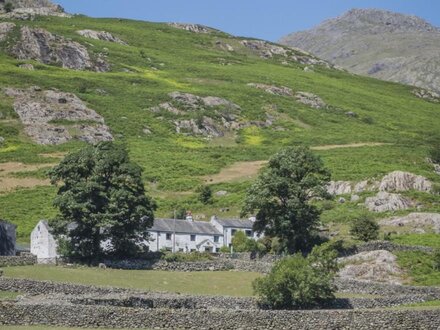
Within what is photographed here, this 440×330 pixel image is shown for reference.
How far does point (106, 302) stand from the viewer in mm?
44500

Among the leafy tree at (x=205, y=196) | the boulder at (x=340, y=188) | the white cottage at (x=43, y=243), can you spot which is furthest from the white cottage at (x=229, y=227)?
the white cottage at (x=43, y=243)

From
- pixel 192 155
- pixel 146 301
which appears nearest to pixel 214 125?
pixel 192 155

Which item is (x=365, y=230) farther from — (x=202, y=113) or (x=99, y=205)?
(x=202, y=113)

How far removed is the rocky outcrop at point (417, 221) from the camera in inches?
3265

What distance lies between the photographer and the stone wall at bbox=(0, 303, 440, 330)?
39.9 metres

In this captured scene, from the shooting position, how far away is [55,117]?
16412 cm

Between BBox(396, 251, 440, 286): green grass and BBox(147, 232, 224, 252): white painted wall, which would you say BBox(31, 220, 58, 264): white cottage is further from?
BBox(396, 251, 440, 286): green grass

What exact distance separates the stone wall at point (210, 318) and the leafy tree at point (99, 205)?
2677 cm

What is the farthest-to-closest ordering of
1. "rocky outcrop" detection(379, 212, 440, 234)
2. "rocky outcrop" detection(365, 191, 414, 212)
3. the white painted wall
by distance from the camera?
"rocky outcrop" detection(365, 191, 414, 212)
the white painted wall
"rocky outcrop" detection(379, 212, 440, 234)

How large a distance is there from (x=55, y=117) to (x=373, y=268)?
110503 mm

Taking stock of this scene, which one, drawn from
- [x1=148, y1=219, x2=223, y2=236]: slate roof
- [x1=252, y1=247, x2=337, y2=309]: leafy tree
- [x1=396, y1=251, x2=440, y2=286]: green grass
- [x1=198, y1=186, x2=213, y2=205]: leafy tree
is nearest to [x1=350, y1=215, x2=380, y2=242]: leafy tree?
[x1=396, y1=251, x2=440, y2=286]: green grass

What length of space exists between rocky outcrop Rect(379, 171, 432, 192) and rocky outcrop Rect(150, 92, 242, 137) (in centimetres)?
7570

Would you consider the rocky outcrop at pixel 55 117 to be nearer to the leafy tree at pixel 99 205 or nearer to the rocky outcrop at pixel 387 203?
the rocky outcrop at pixel 387 203

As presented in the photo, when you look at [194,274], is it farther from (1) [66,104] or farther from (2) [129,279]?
(1) [66,104]
